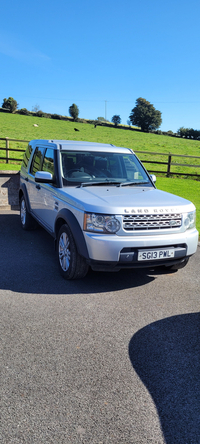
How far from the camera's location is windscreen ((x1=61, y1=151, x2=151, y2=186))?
5.36 meters

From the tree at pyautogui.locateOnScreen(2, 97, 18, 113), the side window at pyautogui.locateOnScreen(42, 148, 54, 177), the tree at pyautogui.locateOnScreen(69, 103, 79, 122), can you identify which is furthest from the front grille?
the tree at pyautogui.locateOnScreen(69, 103, 79, 122)

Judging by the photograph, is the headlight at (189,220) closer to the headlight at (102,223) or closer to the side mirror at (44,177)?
the headlight at (102,223)

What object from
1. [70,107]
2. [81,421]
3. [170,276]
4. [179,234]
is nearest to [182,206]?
[179,234]

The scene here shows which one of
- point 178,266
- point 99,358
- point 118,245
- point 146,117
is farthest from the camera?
point 146,117

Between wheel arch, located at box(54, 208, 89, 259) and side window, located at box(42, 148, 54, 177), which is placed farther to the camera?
side window, located at box(42, 148, 54, 177)

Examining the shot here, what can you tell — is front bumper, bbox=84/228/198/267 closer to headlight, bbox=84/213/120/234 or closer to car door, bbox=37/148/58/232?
headlight, bbox=84/213/120/234

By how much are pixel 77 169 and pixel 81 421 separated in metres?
3.79

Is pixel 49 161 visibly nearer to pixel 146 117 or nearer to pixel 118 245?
pixel 118 245

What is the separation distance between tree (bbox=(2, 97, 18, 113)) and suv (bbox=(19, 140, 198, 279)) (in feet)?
276

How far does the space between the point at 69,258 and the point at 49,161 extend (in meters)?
1.93

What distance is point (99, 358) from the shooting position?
301 cm

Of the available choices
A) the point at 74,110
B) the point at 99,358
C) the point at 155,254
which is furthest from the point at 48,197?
the point at 74,110

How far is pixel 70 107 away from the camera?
102438 mm

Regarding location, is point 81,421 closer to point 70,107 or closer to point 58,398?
point 58,398
